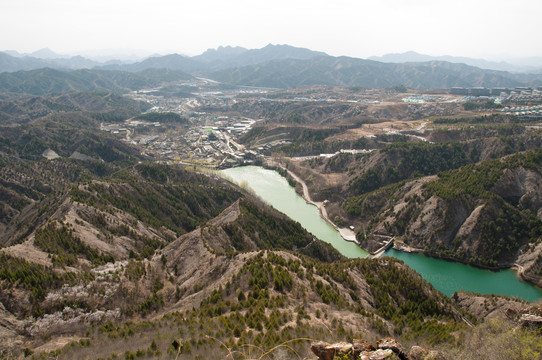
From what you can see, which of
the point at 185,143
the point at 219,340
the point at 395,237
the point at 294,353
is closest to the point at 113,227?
the point at 219,340

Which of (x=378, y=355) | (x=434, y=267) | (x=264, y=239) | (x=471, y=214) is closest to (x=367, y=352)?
(x=378, y=355)

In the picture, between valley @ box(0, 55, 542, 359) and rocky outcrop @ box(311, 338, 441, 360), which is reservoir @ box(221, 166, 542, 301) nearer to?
valley @ box(0, 55, 542, 359)

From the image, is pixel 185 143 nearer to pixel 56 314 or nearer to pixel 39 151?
pixel 39 151

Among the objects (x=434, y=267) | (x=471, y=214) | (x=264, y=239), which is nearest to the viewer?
(x=264, y=239)

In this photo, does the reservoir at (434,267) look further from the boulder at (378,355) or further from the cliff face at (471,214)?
the boulder at (378,355)

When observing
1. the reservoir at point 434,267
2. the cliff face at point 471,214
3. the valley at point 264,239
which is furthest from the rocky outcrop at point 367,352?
the cliff face at point 471,214

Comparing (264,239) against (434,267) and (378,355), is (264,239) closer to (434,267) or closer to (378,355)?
(434,267)

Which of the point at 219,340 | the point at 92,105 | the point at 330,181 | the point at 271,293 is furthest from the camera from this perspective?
the point at 92,105
